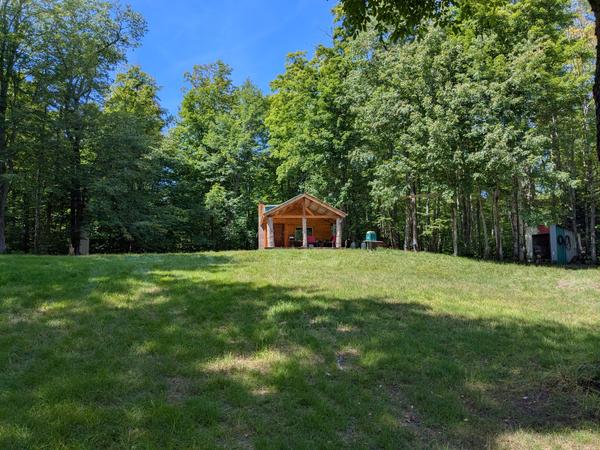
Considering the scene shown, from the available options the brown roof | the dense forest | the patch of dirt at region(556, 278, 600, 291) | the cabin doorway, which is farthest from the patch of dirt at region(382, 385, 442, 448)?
the cabin doorway

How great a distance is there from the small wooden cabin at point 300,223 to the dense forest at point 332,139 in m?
2.25

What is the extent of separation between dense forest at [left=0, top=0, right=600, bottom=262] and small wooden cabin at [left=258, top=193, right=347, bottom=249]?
225 cm

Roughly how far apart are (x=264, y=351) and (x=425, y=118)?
57.3 ft

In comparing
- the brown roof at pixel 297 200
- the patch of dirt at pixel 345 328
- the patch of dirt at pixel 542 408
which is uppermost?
the brown roof at pixel 297 200

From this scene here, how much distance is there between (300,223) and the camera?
2928 cm

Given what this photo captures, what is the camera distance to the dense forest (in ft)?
65.1

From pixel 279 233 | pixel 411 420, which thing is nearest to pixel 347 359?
pixel 411 420

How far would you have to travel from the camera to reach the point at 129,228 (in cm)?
2506

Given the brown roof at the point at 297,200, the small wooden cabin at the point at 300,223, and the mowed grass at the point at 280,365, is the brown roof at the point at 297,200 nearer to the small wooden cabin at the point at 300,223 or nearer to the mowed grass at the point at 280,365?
the small wooden cabin at the point at 300,223

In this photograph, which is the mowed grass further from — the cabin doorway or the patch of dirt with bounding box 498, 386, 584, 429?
the cabin doorway

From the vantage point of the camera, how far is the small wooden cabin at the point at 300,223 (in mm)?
23734

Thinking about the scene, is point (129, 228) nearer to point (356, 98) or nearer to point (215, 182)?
point (215, 182)

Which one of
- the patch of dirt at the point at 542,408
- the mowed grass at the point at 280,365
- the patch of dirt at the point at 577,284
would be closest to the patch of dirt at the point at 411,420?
the mowed grass at the point at 280,365

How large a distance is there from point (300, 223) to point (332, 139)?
591 centimetres
